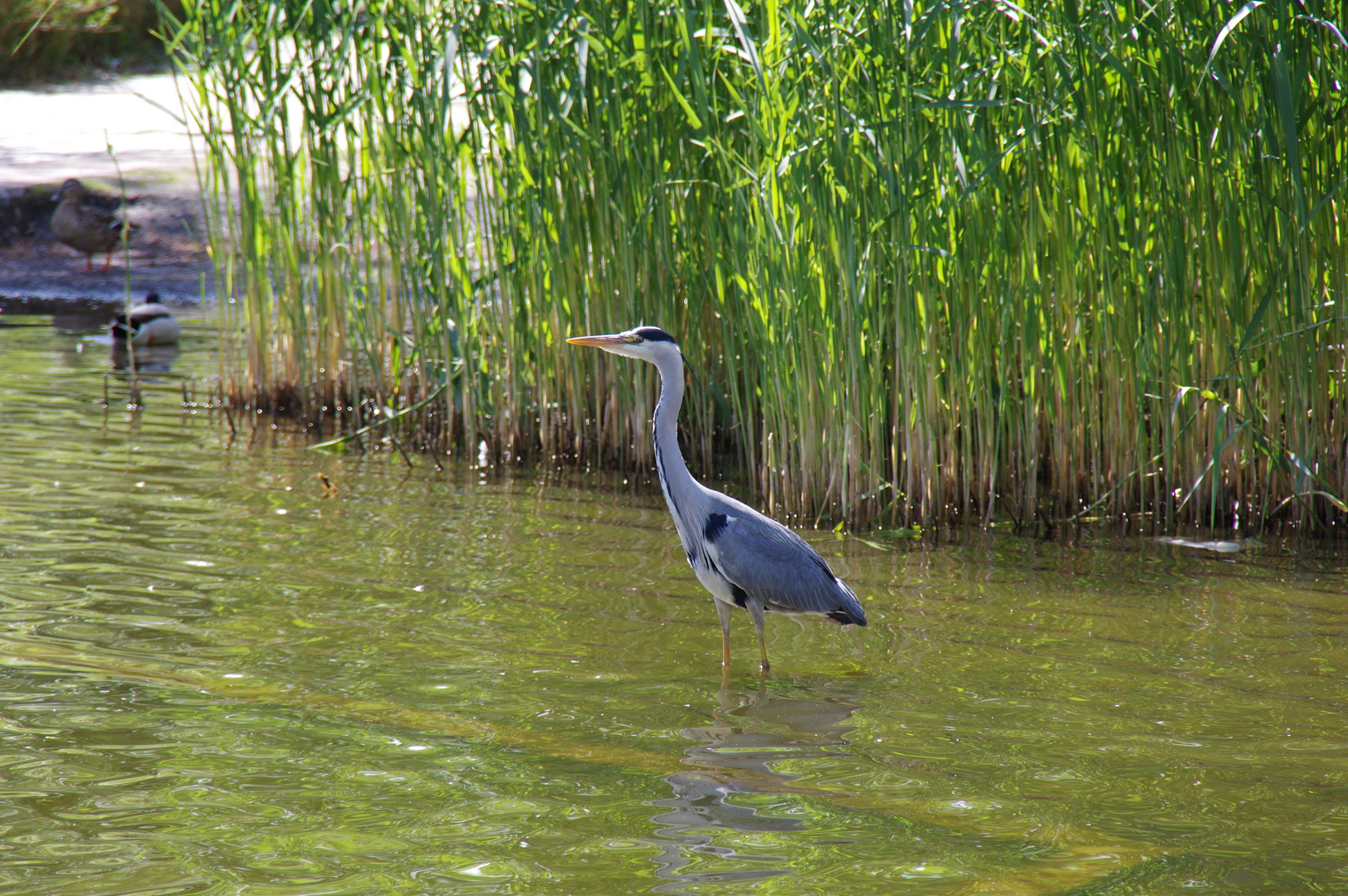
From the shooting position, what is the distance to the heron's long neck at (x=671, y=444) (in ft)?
13.2

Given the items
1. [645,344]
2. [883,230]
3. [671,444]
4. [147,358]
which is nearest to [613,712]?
[671,444]

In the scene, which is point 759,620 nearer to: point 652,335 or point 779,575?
point 779,575

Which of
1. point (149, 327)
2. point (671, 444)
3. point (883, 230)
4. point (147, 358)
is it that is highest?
point (883, 230)

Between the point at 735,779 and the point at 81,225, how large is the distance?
9.99 m

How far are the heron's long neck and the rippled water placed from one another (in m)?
0.49

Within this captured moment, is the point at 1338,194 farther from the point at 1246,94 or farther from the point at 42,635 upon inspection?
the point at 42,635

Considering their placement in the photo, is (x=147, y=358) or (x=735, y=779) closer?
(x=735, y=779)

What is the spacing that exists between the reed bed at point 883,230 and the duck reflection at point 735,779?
1.64m

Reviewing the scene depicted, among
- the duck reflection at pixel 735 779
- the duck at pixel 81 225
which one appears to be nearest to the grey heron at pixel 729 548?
the duck reflection at pixel 735 779

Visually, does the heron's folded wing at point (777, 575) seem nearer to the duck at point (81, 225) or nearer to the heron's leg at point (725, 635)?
the heron's leg at point (725, 635)

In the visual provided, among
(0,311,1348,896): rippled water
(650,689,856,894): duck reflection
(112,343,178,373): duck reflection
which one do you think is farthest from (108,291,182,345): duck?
(650,689,856,894): duck reflection

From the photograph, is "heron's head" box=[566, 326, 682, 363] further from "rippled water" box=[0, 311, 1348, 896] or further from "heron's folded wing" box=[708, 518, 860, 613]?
"rippled water" box=[0, 311, 1348, 896]

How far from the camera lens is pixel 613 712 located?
3471 mm

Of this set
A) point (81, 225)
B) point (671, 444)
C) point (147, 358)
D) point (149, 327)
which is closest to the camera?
point (671, 444)
